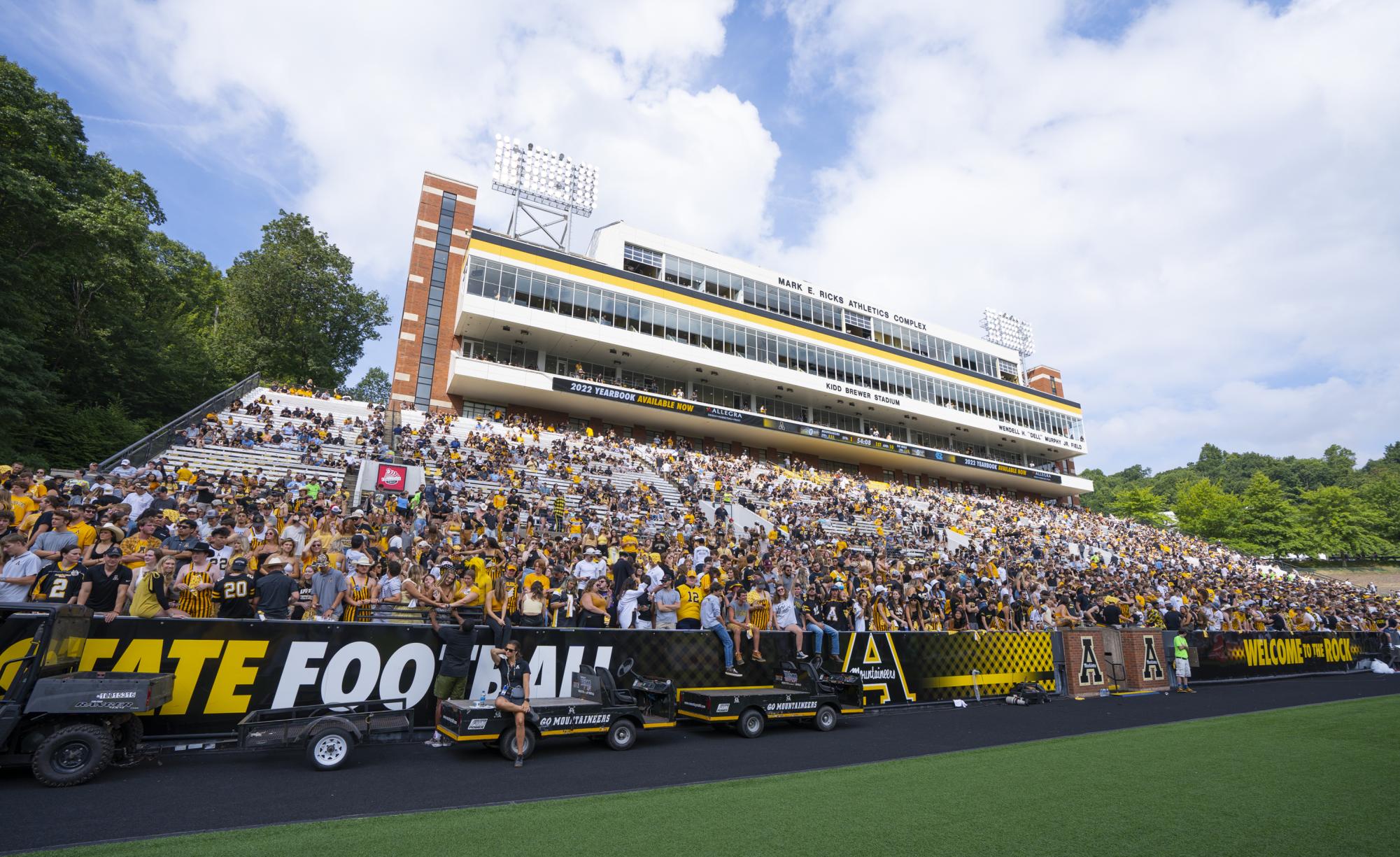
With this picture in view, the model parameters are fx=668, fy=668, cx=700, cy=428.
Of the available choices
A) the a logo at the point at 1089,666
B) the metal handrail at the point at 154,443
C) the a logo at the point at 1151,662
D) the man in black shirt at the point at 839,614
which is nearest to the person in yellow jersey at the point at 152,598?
the man in black shirt at the point at 839,614

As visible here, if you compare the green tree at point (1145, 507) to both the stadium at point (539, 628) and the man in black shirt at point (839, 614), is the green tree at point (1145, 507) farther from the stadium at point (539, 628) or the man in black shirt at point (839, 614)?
the man in black shirt at point (839, 614)

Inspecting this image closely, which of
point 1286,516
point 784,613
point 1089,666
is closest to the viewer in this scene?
point 784,613

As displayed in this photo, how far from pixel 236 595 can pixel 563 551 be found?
8646 millimetres

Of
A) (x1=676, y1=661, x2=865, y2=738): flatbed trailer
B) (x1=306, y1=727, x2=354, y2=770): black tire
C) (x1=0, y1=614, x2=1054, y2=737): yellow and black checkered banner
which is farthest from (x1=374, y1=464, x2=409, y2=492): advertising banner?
(x1=306, y1=727, x2=354, y2=770): black tire

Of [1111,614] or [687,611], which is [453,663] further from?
[1111,614]

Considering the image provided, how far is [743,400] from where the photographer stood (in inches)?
1976

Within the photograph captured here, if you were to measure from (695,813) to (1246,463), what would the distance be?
15288 centimetres

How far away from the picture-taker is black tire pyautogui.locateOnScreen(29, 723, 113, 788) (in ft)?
19.1

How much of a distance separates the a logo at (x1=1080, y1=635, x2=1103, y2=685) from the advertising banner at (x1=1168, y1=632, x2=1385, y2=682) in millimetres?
3548

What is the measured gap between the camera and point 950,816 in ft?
18.8

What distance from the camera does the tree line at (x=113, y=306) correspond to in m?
23.9

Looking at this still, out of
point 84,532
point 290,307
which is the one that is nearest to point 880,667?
point 84,532

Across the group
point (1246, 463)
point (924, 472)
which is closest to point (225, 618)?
point (924, 472)

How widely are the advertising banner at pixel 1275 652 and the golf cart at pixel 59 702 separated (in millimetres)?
20874
